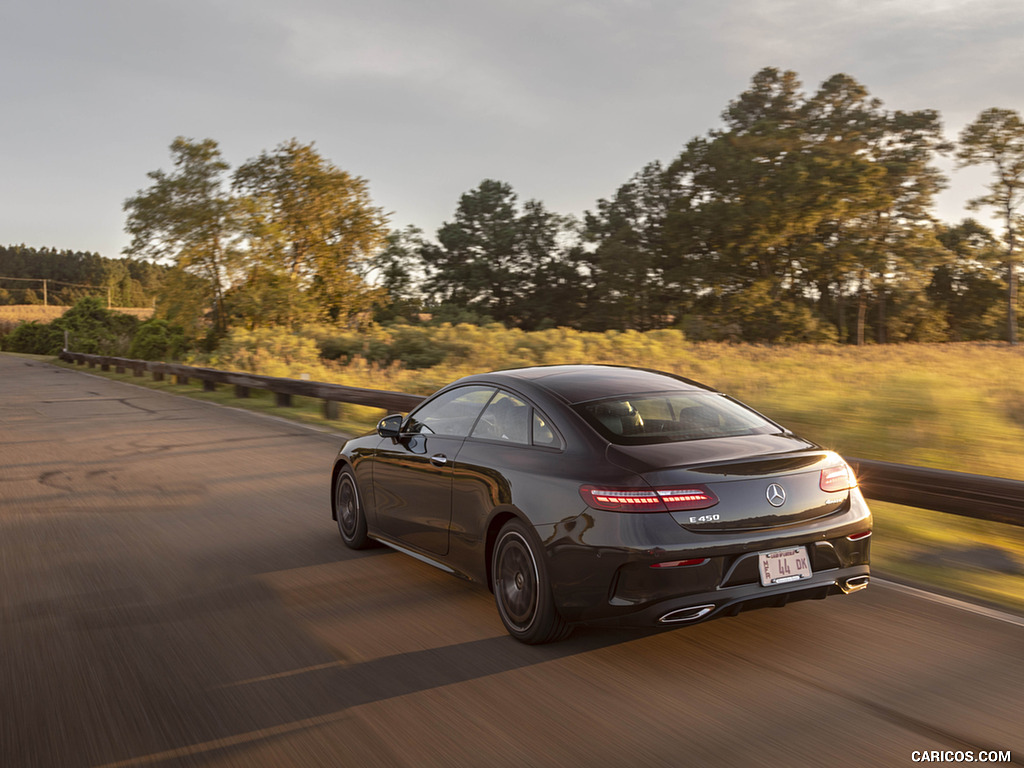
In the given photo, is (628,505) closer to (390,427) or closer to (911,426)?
(390,427)

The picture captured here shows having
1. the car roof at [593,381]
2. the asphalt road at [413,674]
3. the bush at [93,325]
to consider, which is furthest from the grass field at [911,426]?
the bush at [93,325]

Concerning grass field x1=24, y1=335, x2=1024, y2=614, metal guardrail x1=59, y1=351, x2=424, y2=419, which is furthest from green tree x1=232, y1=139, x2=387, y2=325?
grass field x1=24, y1=335, x2=1024, y2=614

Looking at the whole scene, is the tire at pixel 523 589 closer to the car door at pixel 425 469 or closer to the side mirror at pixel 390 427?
the car door at pixel 425 469

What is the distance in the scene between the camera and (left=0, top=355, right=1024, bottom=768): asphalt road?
131 inches

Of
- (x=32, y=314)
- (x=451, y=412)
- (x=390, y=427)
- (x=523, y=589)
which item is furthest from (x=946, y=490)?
(x=32, y=314)

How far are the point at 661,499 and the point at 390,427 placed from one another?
2.54 metres

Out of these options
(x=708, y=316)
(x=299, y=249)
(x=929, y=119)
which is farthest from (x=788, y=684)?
(x=929, y=119)

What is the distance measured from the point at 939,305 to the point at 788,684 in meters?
70.5

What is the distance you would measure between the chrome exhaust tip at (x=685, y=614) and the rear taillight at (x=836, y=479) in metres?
0.91

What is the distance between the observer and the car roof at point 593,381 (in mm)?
4875

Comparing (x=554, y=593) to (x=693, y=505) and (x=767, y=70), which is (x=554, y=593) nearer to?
(x=693, y=505)

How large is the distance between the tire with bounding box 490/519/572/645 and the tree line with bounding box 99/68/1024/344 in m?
37.1

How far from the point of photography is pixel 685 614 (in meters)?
3.96

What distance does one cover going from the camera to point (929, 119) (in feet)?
183
